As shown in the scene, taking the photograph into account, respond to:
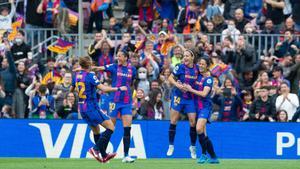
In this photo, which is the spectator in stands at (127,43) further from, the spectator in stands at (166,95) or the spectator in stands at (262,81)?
the spectator in stands at (262,81)

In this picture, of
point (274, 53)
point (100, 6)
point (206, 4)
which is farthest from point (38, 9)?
point (274, 53)

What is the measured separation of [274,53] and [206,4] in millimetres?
2885

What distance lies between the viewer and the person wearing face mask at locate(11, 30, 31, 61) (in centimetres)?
3027

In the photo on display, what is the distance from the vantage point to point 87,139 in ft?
89.4

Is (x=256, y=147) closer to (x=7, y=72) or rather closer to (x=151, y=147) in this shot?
(x=151, y=147)

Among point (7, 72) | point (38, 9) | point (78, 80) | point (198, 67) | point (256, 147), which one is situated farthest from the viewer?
point (38, 9)

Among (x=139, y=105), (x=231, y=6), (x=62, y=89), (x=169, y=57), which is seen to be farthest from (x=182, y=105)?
(x=231, y=6)

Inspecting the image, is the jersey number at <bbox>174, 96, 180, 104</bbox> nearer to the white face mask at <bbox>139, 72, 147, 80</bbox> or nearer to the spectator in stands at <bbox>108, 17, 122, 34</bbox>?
the white face mask at <bbox>139, 72, 147, 80</bbox>

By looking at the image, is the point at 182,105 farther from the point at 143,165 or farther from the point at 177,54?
the point at 177,54

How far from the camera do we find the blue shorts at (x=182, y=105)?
2406 cm

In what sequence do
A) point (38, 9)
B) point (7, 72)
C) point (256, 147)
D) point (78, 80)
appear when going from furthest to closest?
point (38, 9) → point (7, 72) → point (256, 147) → point (78, 80)

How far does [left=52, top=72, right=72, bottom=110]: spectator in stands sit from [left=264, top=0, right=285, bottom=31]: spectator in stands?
5.70 m

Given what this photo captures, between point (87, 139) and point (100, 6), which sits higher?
point (100, 6)

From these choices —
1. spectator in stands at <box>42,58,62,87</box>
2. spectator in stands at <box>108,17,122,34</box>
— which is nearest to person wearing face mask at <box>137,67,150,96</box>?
spectator in stands at <box>42,58,62,87</box>
